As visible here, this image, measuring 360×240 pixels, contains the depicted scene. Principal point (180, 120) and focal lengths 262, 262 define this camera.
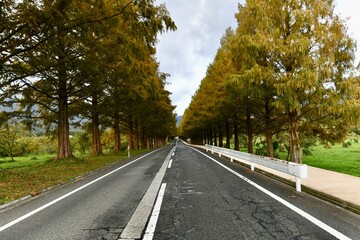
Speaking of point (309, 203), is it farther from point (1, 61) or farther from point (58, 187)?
point (1, 61)

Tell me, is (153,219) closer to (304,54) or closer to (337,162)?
(304,54)

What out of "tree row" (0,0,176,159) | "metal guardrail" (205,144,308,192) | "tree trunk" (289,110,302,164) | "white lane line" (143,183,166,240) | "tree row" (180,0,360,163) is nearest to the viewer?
"white lane line" (143,183,166,240)

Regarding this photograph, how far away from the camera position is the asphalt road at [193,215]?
422 cm

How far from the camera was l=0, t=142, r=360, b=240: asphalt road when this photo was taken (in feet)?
13.9

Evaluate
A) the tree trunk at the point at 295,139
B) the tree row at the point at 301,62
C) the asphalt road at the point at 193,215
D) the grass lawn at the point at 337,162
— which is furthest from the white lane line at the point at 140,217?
the grass lawn at the point at 337,162

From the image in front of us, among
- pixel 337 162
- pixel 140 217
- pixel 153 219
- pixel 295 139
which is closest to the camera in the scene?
pixel 153 219

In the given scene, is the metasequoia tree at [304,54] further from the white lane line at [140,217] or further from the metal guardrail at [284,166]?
the white lane line at [140,217]

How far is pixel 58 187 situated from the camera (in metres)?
→ 9.33

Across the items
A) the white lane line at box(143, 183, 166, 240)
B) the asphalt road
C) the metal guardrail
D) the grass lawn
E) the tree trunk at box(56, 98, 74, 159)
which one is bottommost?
the grass lawn

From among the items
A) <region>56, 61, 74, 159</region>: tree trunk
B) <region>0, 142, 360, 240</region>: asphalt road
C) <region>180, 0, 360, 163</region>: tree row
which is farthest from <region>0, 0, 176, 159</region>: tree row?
<region>0, 142, 360, 240</region>: asphalt road

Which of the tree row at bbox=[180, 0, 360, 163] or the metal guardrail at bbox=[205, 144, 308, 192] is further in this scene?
the tree row at bbox=[180, 0, 360, 163]

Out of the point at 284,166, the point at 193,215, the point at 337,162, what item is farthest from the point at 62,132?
the point at 337,162

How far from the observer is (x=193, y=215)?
5145mm

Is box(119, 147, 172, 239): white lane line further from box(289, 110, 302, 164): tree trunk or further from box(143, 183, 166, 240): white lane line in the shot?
box(289, 110, 302, 164): tree trunk
